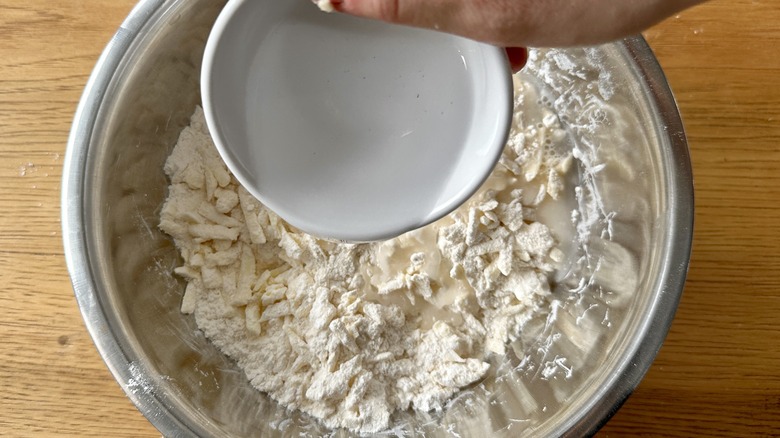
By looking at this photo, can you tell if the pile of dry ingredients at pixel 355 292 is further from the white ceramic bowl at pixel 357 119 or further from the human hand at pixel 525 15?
the human hand at pixel 525 15

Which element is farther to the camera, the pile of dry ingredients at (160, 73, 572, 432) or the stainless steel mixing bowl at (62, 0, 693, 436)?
the pile of dry ingredients at (160, 73, 572, 432)

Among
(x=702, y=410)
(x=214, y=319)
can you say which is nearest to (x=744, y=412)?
(x=702, y=410)

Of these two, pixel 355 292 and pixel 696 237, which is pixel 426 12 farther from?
pixel 696 237

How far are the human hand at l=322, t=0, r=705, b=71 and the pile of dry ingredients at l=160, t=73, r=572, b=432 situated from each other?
41 centimetres

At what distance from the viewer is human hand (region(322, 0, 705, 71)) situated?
2.22 feet

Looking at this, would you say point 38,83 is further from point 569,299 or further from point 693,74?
point 693,74

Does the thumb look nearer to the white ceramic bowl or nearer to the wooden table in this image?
the white ceramic bowl

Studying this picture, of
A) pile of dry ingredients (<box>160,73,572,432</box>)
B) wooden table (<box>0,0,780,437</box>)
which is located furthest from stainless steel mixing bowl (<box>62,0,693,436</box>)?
wooden table (<box>0,0,780,437</box>)

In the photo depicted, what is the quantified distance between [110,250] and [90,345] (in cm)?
23

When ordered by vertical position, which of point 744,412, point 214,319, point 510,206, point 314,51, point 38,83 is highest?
point 314,51

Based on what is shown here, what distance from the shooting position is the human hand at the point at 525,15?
675 mm

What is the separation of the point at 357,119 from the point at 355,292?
0.33 m

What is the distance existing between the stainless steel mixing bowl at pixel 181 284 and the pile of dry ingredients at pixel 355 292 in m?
0.03

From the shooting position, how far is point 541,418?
98 cm
